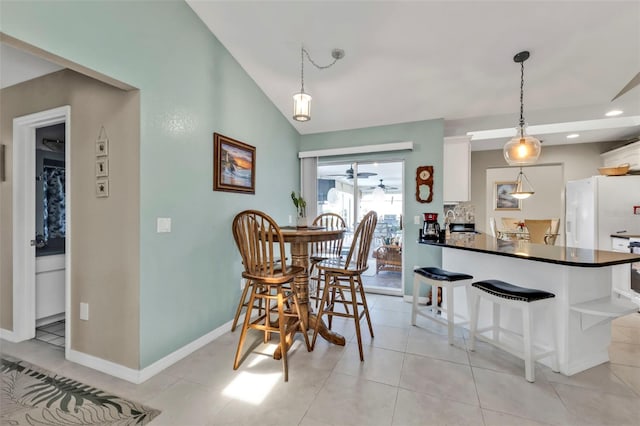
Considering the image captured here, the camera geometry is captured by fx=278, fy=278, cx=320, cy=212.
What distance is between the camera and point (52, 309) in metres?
2.91

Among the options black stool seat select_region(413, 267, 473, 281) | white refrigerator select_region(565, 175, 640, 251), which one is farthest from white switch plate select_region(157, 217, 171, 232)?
white refrigerator select_region(565, 175, 640, 251)

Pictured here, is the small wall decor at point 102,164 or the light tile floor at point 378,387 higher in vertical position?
the small wall decor at point 102,164

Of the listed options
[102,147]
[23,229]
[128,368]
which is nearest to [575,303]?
[128,368]

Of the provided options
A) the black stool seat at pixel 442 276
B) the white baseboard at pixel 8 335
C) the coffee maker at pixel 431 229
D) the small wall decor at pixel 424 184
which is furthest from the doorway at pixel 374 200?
the white baseboard at pixel 8 335

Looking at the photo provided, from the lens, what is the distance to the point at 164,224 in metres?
2.17

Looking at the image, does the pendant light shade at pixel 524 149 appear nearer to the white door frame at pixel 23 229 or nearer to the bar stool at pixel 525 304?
the bar stool at pixel 525 304

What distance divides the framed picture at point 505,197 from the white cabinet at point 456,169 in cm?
264

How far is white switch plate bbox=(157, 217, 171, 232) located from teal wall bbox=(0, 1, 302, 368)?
35mm

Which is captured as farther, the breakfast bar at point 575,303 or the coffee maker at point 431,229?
the coffee maker at point 431,229

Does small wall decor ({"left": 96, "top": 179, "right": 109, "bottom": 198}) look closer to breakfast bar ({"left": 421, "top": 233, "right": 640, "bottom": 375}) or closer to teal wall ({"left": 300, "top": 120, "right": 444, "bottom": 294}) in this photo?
breakfast bar ({"left": 421, "top": 233, "right": 640, "bottom": 375})

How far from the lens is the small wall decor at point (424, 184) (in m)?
3.86

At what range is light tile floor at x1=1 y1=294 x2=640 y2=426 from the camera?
1.63 metres

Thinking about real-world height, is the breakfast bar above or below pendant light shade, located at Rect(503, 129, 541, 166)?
below

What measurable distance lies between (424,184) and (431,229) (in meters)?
0.87
